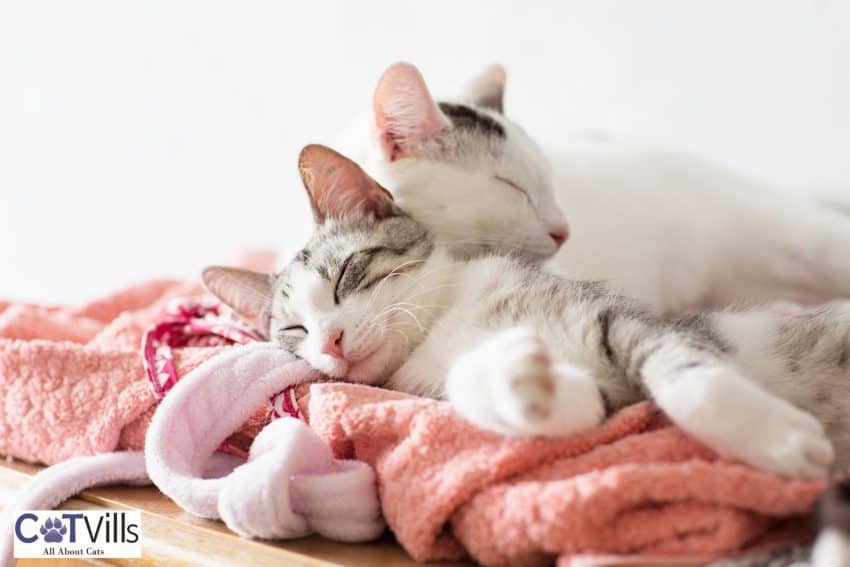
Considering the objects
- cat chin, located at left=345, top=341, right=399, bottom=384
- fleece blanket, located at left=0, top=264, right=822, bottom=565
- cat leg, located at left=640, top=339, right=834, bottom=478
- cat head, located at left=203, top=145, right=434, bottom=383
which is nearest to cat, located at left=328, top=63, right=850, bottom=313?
cat head, located at left=203, top=145, right=434, bottom=383

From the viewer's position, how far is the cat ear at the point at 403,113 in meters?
1.38

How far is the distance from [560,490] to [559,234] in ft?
2.33

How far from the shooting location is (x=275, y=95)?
2717mm

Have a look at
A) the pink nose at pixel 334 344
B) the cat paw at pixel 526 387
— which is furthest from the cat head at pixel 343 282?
the cat paw at pixel 526 387

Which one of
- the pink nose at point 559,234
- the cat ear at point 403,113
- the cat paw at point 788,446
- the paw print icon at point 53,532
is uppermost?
the cat ear at point 403,113

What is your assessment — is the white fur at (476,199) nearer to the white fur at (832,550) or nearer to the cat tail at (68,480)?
the cat tail at (68,480)

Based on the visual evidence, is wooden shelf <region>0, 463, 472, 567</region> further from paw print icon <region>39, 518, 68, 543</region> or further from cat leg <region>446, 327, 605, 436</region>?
cat leg <region>446, 327, 605, 436</region>

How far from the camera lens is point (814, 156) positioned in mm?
1987

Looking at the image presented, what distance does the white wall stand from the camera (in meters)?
2.01

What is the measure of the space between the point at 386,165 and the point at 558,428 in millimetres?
700

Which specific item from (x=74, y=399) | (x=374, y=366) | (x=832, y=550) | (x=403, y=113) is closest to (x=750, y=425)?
(x=832, y=550)

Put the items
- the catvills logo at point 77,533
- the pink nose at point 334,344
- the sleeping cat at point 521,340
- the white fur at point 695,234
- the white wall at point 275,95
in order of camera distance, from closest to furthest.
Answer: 1. the sleeping cat at point 521,340
2. the catvills logo at point 77,533
3. the pink nose at point 334,344
4. the white fur at point 695,234
5. the white wall at point 275,95

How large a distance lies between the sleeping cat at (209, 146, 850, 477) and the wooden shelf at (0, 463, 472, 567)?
20cm

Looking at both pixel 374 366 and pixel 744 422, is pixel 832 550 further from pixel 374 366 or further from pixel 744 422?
pixel 374 366
